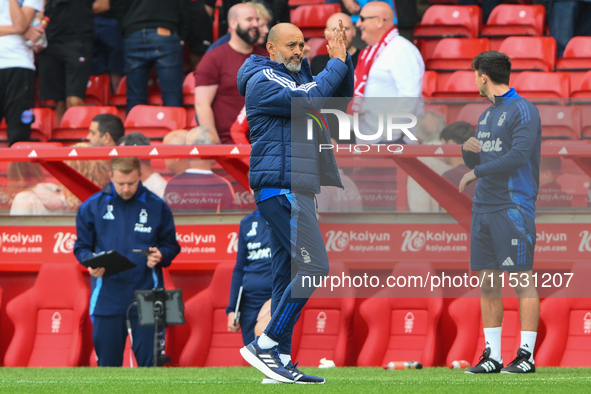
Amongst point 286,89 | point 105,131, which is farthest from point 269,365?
point 105,131

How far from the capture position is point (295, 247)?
174 inches

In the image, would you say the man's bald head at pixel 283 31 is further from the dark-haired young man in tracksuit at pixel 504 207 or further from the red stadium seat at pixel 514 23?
the red stadium seat at pixel 514 23

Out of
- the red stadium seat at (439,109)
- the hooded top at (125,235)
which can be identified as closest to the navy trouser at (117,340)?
the hooded top at (125,235)

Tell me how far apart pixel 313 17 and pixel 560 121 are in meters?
4.81

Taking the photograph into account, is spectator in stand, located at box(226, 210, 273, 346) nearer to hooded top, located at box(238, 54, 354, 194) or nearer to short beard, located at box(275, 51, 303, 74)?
hooded top, located at box(238, 54, 354, 194)

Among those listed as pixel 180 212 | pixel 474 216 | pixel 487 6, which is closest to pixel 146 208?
pixel 180 212

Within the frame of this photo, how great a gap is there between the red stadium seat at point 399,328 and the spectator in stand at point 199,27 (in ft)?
13.9

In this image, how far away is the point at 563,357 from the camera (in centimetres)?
656

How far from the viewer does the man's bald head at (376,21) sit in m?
7.72

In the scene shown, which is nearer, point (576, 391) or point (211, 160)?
point (576, 391)

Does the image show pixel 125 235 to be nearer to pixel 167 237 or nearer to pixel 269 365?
pixel 167 237

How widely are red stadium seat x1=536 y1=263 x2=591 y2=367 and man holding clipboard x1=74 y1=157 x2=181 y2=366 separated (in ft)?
9.37

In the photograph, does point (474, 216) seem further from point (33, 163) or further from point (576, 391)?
point (33, 163)

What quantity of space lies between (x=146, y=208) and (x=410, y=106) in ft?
7.04
